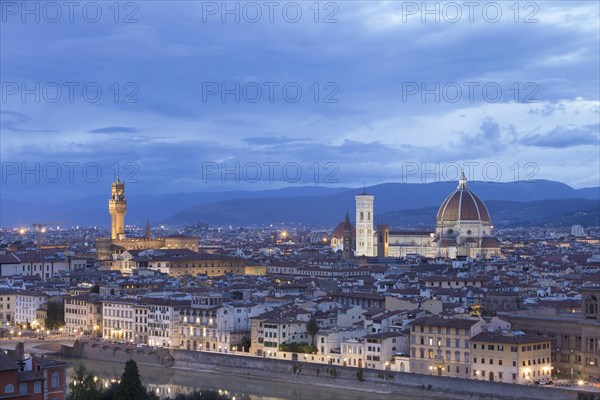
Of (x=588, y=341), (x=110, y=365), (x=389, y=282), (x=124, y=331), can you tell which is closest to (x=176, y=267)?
(x=389, y=282)

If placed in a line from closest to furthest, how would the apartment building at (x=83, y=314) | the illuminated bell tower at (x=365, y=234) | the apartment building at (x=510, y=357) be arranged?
the apartment building at (x=510, y=357) < the apartment building at (x=83, y=314) < the illuminated bell tower at (x=365, y=234)

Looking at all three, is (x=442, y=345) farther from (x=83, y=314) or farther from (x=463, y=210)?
(x=463, y=210)

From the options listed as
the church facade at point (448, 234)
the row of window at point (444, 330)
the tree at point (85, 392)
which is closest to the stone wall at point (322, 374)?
the row of window at point (444, 330)

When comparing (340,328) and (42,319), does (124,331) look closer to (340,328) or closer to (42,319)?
(42,319)

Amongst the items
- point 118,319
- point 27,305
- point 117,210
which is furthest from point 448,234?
point 118,319

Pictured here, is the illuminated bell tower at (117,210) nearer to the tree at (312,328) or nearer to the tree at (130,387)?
the tree at (312,328)

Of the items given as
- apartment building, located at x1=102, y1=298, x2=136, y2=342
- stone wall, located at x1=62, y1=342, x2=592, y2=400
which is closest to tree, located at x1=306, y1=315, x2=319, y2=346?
stone wall, located at x1=62, y1=342, x2=592, y2=400

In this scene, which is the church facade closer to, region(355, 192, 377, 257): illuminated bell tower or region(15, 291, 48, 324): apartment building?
region(355, 192, 377, 257): illuminated bell tower
